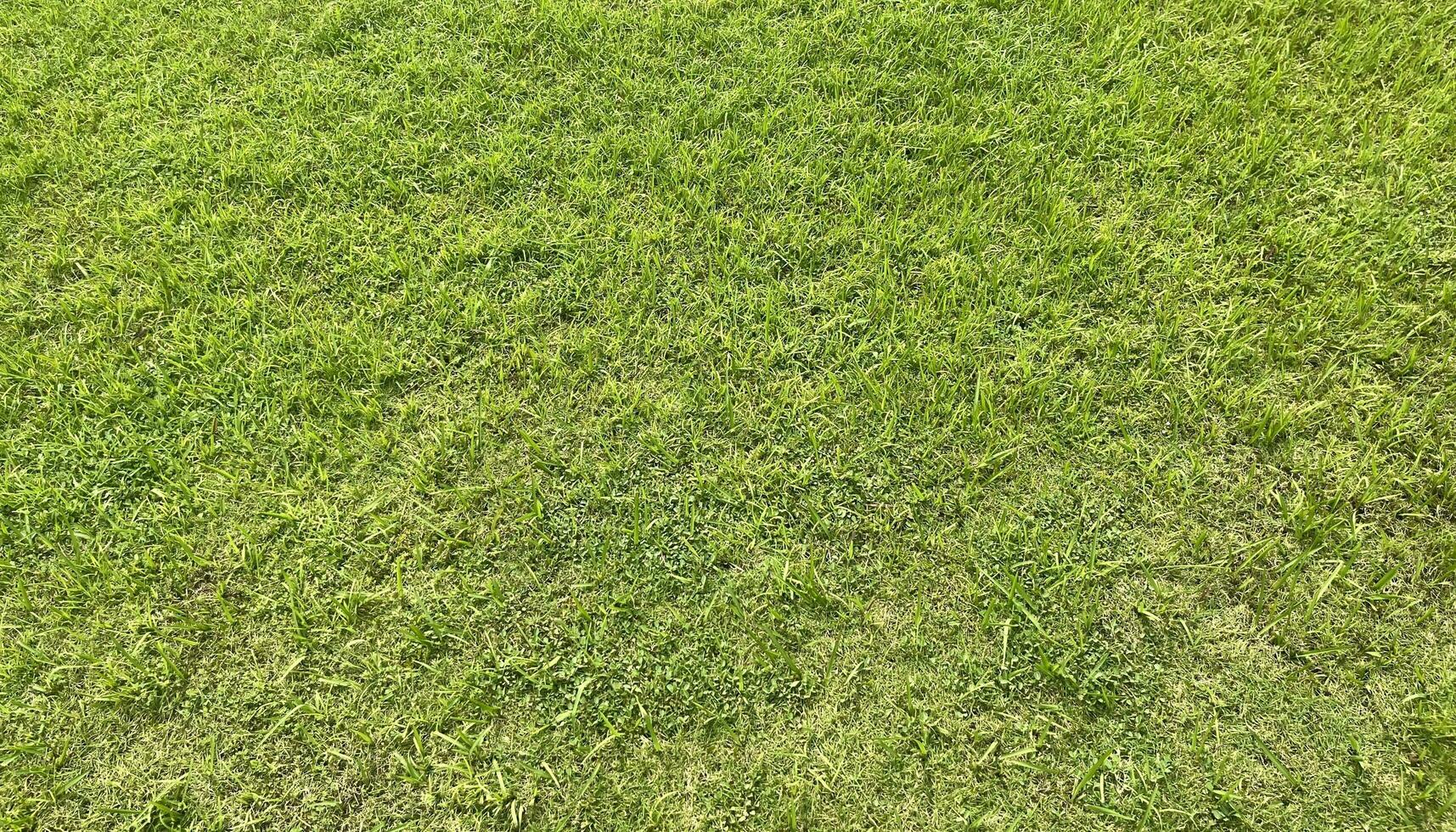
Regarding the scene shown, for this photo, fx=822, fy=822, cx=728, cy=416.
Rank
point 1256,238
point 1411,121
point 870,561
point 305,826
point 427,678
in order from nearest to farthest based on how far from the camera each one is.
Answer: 1. point 305,826
2. point 427,678
3. point 870,561
4. point 1256,238
5. point 1411,121

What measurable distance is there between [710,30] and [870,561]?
107 inches

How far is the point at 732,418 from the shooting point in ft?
9.04

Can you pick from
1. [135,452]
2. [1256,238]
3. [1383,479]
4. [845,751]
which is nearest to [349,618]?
[135,452]

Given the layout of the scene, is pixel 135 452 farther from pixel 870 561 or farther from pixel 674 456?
pixel 870 561

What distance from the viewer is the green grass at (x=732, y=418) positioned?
2211mm

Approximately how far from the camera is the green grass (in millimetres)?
2211

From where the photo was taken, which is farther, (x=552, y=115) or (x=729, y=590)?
(x=552, y=115)

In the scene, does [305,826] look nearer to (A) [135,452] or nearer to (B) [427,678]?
(B) [427,678]

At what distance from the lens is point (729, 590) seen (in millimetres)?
2449

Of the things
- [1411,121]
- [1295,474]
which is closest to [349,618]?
[1295,474]

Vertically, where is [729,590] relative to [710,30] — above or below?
below

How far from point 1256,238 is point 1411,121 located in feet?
3.21

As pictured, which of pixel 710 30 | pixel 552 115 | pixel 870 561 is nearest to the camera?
pixel 870 561

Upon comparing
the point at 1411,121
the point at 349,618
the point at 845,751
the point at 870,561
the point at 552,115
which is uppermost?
the point at 552,115
